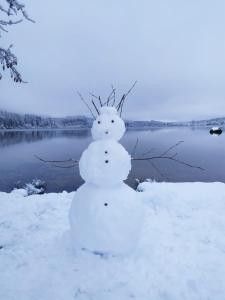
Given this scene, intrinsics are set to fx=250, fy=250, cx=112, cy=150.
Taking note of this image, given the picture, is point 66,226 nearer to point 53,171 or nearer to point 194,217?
point 194,217

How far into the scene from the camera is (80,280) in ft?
13.5

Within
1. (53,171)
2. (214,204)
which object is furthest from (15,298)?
(53,171)

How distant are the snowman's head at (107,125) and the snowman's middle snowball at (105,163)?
134 millimetres

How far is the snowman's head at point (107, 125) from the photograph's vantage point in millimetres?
4631

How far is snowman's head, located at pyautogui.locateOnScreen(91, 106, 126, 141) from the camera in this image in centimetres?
463

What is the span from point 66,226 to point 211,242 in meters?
3.33

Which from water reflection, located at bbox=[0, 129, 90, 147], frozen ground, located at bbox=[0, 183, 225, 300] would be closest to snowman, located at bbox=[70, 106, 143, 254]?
frozen ground, located at bbox=[0, 183, 225, 300]

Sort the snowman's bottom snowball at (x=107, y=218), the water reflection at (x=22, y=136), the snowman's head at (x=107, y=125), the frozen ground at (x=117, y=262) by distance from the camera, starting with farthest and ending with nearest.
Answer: the water reflection at (x=22, y=136)
the snowman's head at (x=107, y=125)
the snowman's bottom snowball at (x=107, y=218)
the frozen ground at (x=117, y=262)

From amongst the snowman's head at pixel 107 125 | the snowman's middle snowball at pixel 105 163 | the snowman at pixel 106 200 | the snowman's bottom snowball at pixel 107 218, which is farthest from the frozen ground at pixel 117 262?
the snowman's head at pixel 107 125

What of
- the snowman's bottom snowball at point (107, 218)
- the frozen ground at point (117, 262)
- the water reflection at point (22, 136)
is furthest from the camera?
the water reflection at point (22, 136)

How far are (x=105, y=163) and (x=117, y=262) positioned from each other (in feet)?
5.98

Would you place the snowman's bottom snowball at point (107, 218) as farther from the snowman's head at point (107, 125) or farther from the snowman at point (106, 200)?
the snowman's head at point (107, 125)

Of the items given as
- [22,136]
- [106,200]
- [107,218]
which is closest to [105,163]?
[106,200]

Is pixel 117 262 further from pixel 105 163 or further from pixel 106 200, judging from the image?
pixel 105 163
